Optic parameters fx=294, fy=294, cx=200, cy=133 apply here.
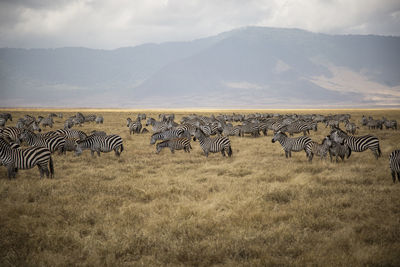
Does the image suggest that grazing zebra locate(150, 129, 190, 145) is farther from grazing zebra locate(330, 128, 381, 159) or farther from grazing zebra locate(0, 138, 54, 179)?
grazing zebra locate(0, 138, 54, 179)

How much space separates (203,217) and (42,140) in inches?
522

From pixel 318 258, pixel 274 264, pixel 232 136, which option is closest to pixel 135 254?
pixel 274 264

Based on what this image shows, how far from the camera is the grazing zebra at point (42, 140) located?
1722 cm

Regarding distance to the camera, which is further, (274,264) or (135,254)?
(135,254)

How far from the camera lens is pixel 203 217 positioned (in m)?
8.37

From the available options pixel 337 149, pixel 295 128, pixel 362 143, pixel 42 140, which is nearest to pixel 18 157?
pixel 42 140

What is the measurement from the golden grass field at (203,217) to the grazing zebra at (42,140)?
367 centimetres

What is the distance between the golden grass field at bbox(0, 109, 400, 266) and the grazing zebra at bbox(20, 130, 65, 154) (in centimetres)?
367

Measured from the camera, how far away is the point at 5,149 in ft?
38.5

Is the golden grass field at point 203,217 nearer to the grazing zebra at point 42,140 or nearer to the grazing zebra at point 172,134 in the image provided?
the grazing zebra at point 42,140

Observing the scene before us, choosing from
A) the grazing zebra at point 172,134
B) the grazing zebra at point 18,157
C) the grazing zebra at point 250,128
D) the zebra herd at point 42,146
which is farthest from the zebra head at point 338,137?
the grazing zebra at point 18,157

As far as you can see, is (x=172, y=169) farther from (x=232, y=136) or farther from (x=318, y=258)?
(x=232, y=136)

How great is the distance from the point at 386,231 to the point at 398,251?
1021mm

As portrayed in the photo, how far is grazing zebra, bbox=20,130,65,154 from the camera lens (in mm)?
17219
